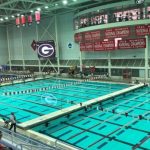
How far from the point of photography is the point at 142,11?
74.6ft

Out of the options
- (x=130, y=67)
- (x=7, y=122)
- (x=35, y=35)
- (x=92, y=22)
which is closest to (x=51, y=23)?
(x=35, y=35)

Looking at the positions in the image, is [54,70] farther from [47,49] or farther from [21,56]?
[21,56]

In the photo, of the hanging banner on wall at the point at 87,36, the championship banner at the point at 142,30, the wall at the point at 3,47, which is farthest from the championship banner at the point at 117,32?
the wall at the point at 3,47

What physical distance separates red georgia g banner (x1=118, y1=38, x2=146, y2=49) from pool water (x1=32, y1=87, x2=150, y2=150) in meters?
8.63

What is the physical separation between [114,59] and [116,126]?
16644 millimetres

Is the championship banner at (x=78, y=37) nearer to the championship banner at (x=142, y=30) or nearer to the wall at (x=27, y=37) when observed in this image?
the wall at (x=27, y=37)

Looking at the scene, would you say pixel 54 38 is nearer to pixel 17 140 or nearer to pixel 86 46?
pixel 86 46

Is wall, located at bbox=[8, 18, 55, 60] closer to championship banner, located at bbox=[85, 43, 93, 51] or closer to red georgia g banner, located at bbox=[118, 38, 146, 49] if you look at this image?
championship banner, located at bbox=[85, 43, 93, 51]

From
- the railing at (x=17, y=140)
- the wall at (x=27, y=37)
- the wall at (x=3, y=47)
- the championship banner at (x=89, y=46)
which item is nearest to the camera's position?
the railing at (x=17, y=140)

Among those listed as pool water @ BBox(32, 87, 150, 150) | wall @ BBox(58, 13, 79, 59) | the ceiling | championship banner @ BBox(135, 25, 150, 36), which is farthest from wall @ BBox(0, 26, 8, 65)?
pool water @ BBox(32, 87, 150, 150)

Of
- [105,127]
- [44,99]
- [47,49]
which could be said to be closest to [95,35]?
[47,49]

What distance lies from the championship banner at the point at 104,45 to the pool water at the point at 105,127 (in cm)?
Answer: 1032

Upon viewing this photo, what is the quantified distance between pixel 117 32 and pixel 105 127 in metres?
14.9

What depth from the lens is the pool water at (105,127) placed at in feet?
31.9
